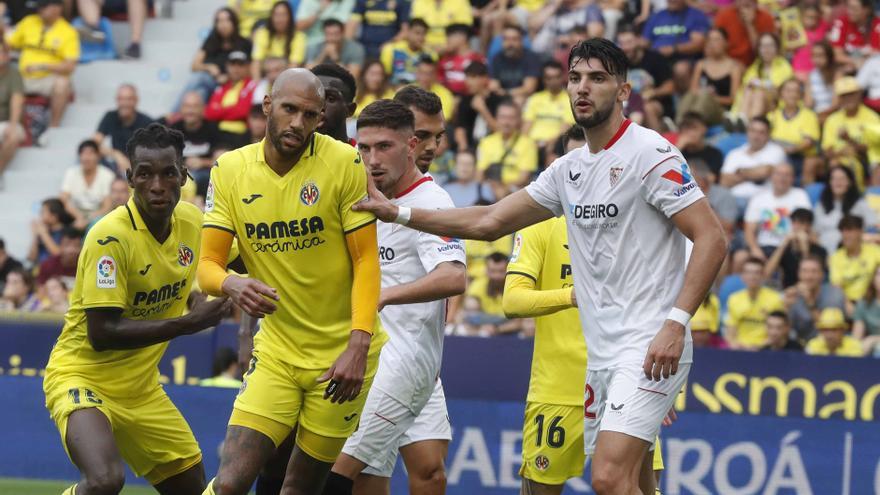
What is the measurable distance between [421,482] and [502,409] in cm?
343

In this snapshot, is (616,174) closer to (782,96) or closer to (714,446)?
(714,446)

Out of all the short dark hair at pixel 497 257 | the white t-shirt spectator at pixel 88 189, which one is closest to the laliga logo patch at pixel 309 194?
the short dark hair at pixel 497 257

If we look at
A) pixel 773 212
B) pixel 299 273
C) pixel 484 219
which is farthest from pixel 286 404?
pixel 773 212

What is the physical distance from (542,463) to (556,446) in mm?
137

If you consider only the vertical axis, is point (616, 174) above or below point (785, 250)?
above

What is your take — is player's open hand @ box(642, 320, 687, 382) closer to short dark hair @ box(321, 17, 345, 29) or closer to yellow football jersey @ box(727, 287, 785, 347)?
yellow football jersey @ box(727, 287, 785, 347)

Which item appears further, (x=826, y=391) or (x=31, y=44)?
(x=31, y=44)

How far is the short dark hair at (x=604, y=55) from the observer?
7.41 m

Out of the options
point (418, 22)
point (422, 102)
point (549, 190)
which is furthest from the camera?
point (418, 22)

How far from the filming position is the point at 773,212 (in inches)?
621

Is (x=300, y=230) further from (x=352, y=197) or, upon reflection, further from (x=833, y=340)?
(x=833, y=340)

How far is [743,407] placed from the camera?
13.1 meters

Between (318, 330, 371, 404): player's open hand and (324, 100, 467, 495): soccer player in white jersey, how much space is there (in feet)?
3.25

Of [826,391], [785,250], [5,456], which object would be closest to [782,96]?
[785,250]
